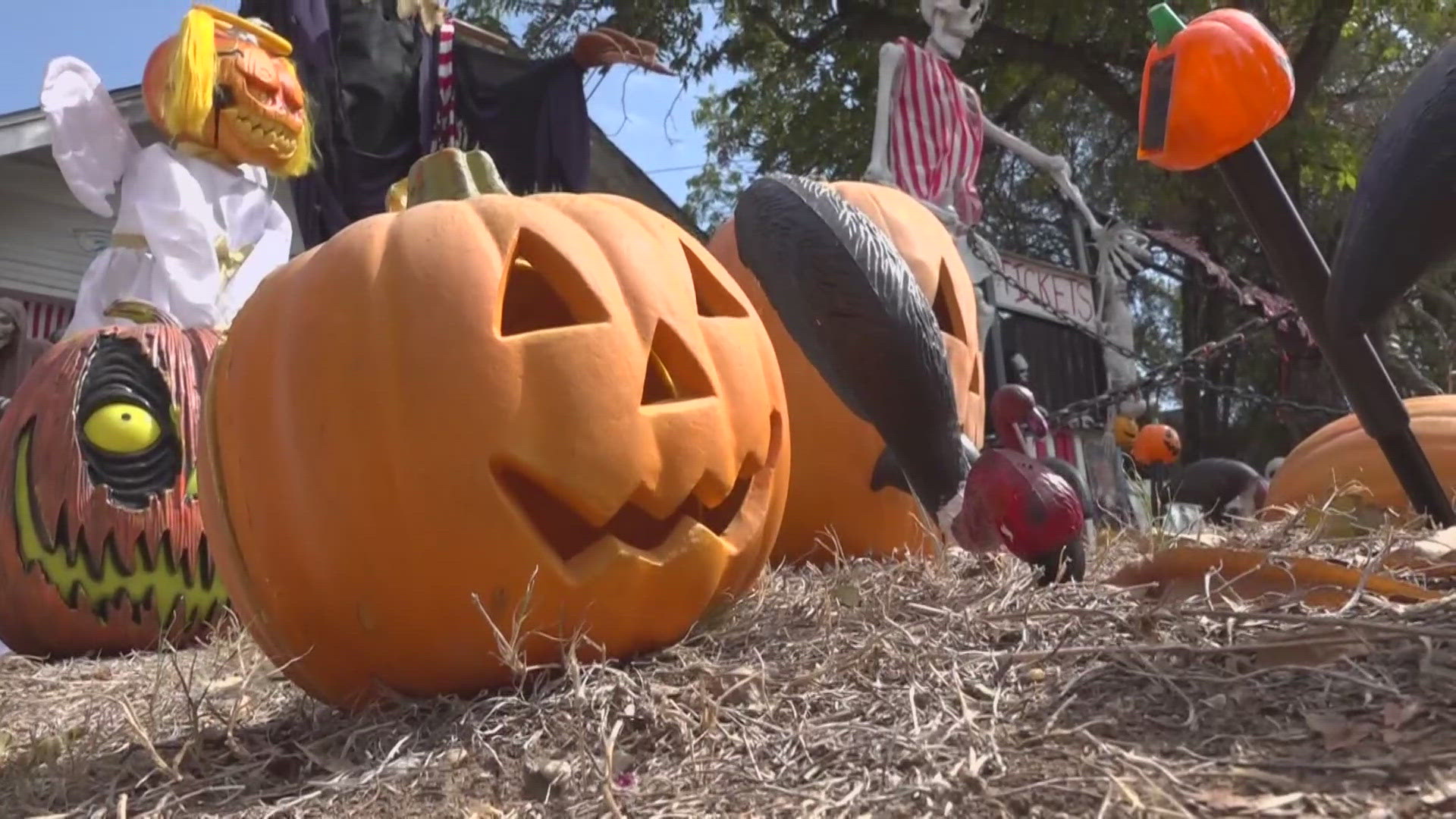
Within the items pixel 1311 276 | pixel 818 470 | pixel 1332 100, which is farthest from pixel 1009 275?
pixel 1311 276

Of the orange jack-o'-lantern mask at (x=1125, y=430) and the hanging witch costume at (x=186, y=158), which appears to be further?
the orange jack-o'-lantern mask at (x=1125, y=430)

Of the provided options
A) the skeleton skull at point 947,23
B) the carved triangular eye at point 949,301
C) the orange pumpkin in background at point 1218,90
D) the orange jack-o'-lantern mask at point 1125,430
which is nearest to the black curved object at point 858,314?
the orange pumpkin in background at point 1218,90

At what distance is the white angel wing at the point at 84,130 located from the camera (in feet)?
12.0

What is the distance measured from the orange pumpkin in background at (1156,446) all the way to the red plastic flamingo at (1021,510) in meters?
4.65

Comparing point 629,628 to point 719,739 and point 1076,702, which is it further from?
point 1076,702

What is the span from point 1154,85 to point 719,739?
1037mm

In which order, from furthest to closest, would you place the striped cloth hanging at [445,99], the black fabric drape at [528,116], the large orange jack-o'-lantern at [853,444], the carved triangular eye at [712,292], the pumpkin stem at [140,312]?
the black fabric drape at [528,116] → the striped cloth hanging at [445,99] → the pumpkin stem at [140,312] → the large orange jack-o'-lantern at [853,444] → the carved triangular eye at [712,292]

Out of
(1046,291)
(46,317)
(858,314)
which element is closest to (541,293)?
(858,314)

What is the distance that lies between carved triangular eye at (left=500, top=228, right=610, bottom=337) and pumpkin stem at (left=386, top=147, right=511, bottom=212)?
21cm

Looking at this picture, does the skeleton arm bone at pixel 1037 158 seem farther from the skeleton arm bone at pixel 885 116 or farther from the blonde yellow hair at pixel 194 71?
the blonde yellow hair at pixel 194 71

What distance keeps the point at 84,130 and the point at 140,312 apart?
0.76 meters

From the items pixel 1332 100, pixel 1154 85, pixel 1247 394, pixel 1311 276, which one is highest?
pixel 1332 100

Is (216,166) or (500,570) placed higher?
(216,166)

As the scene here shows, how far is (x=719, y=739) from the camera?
4.28 feet
